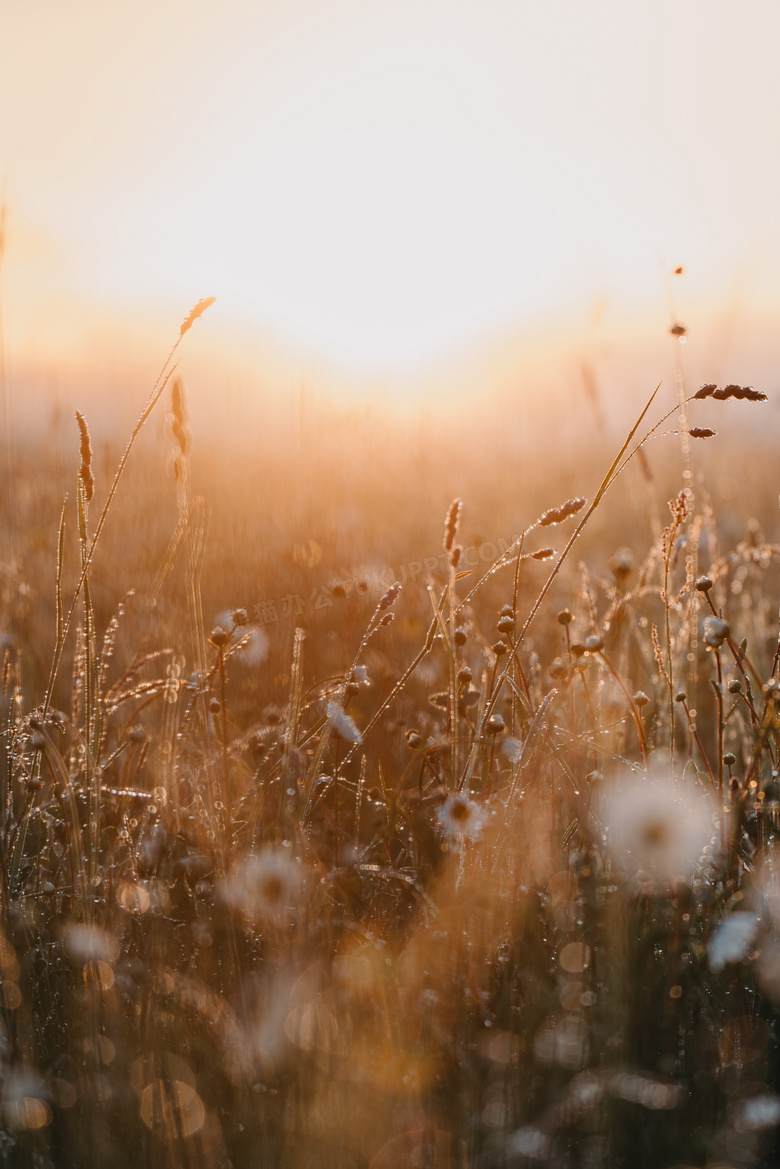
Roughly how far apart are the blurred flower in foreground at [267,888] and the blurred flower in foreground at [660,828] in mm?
552

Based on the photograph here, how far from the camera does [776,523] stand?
4.62m

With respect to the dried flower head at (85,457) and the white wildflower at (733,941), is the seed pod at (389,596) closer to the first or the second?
the dried flower head at (85,457)

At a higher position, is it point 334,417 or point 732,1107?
point 334,417

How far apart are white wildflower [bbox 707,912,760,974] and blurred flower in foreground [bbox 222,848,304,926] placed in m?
0.66

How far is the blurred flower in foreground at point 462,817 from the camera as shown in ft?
4.21

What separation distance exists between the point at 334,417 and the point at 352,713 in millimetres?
2646

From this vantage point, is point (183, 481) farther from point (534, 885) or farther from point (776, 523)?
point (776, 523)

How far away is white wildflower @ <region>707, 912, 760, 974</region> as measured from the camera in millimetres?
1165

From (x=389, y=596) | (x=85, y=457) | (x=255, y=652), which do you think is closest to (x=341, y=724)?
(x=389, y=596)

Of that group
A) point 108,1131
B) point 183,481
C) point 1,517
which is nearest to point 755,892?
point 108,1131

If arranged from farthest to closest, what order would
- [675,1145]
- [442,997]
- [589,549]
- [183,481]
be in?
[589,549] → [183,481] → [442,997] → [675,1145]

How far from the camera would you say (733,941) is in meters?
1.17

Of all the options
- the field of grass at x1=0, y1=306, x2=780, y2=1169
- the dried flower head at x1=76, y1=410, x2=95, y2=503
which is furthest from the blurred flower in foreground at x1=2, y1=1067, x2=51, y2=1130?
the dried flower head at x1=76, y1=410, x2=95, y2=503

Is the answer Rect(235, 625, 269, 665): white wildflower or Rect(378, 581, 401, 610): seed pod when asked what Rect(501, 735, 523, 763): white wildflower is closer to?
Rect(378, 581, 401, 610): seed pod
